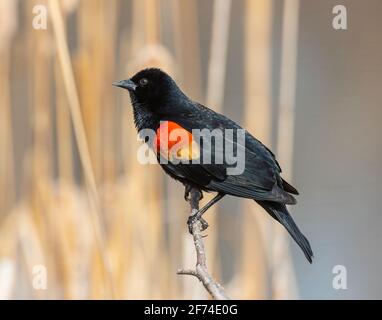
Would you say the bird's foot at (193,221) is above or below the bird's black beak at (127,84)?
below

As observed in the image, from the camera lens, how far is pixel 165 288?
2266mm

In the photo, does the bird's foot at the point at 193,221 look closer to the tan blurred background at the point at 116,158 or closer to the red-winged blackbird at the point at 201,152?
the red-winged blackbird at the point at 201,152

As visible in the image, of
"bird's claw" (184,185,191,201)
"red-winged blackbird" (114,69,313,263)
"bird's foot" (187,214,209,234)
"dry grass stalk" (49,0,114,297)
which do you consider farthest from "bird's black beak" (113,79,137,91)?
"bird's foot" (187,214,209,234)

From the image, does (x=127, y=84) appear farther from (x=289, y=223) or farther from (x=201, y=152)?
(x=289, y=223)

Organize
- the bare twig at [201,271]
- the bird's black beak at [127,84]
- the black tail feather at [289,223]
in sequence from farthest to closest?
the bird's black beak at [127,84] < the black tail feather at [289,223] < the bare twig at [201,271]

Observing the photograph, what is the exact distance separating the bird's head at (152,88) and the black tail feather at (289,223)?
17.9 inches

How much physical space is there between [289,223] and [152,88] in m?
0.60

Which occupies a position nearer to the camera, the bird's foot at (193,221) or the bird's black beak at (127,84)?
the bird's foot at (193,221)

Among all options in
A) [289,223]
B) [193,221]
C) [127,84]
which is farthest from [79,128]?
[289,223]

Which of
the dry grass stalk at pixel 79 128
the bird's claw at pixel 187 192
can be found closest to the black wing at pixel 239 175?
the bird's claw at pixel 187 192

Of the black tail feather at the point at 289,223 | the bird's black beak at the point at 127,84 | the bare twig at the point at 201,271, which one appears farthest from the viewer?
the bird's black beak at the point at 127,84

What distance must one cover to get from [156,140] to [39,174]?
0.43 meters

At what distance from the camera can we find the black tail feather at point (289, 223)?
192cm

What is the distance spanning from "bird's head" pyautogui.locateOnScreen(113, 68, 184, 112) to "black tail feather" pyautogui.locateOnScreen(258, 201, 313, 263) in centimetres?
45
